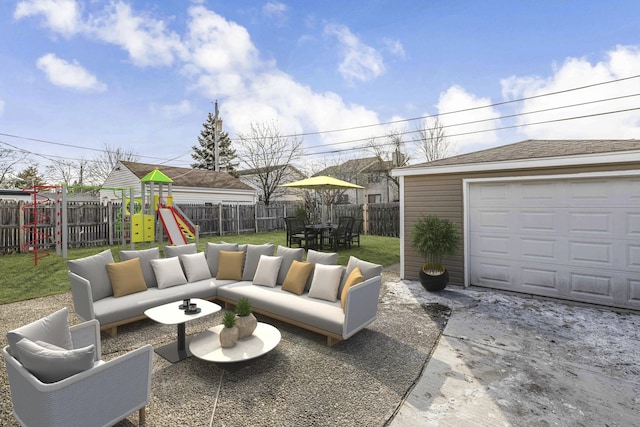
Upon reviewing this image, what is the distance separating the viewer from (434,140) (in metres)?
23.6

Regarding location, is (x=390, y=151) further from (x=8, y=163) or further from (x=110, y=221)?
(x=8, y=163)

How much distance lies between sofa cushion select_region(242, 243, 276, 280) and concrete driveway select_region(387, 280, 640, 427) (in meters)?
3.23

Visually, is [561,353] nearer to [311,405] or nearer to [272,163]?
[311,405]

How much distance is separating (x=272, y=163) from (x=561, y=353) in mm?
21320

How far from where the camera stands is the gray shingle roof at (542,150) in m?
5.54

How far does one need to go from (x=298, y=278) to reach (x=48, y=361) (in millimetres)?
3184

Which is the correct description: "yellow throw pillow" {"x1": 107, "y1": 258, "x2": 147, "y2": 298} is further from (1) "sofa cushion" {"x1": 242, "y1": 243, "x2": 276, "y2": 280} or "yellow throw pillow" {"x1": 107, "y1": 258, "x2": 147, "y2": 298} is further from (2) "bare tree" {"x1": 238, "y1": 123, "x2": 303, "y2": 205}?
(2) "bare tree" {"x1": 238, "y1": 123, "x2": 303, "y2": 205}

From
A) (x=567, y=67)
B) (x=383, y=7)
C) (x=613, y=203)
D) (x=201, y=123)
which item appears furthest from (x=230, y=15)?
(x=201, y=123)

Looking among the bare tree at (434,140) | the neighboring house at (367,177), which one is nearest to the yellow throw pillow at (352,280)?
the bare tree at (434,140)

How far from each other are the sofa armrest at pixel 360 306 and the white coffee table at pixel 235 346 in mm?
878

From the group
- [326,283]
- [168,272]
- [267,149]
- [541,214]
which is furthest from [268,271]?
[267,149]

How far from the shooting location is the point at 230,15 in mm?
9789

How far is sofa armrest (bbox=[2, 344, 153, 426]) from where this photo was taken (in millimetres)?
2033

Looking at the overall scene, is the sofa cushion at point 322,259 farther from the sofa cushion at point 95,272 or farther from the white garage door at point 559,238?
the white garage door at point 559,238
